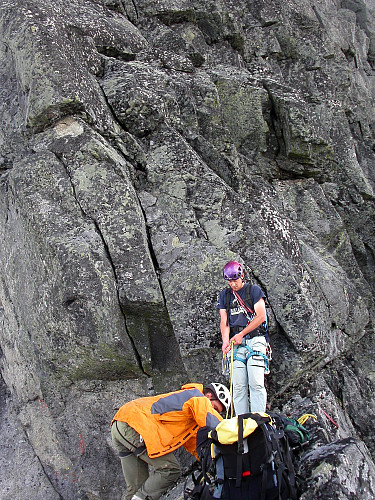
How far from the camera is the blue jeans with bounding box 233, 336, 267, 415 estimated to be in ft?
32.0

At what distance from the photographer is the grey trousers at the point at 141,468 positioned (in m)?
8.72

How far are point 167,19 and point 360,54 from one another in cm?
1537

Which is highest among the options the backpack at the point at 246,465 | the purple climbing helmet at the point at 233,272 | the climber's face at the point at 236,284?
the purple climbing helmet at the point at 233,272

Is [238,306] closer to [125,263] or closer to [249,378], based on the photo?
[249,378]

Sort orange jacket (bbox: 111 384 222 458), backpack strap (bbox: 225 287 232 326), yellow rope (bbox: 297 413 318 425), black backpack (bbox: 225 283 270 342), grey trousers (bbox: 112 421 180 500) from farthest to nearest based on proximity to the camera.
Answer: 1. backpack strap (bbox: 225 287 232 326)
2. black backpack (bbox: 225 283 270 342)
3. yellow rope (bbox: 297 413 318 425)
4. grey trousers (bbox: 112 421 180 500)
5. orange jacket (bbox: 111 384 222 458)

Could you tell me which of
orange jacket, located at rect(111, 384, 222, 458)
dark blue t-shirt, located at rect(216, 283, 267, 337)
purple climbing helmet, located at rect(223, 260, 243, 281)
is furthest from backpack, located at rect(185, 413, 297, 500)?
purple climbing helmet, located at rect(223, 260, 243, 281)

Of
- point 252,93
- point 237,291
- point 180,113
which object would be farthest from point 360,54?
point 237,291

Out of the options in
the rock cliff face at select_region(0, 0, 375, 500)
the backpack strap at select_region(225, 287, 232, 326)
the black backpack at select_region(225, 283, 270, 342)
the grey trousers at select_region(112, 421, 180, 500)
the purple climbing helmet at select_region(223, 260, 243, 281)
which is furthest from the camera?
the rock cliff face at select_region(0, 0, 375, 500)

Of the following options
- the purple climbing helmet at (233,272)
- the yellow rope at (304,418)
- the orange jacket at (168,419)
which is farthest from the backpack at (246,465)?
the purple climbing helmet at (233,272)

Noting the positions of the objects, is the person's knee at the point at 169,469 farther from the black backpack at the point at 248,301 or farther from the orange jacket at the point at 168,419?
the black backpack at the point at 248,301

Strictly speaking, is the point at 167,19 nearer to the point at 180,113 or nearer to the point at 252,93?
the point at 252,93

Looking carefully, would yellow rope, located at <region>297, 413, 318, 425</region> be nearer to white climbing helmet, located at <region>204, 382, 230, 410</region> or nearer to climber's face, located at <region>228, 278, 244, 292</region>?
white climbing helmet, located at <region>204, 382, 230, 410</region>

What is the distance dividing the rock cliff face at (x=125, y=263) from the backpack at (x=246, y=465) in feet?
2.03

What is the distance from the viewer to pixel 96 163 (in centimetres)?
1226
